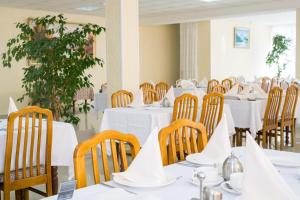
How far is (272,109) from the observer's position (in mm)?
5133

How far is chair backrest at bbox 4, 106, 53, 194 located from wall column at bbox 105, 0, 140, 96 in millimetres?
3252

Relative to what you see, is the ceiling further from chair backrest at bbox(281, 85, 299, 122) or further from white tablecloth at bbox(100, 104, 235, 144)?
white tablecloth at bbox(100, 104, 235, 144)

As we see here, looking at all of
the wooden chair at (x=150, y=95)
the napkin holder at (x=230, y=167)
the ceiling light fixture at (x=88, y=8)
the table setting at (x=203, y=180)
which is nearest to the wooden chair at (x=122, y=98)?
the wooden chair at (x=150, y=95)

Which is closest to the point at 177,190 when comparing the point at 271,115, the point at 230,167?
the point at 230,167

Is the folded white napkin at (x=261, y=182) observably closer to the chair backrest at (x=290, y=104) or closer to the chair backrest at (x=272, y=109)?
the chair backrest at (x=272, y=109)

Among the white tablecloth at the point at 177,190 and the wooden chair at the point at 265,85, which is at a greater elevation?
the wooden chair at the point at 265,85

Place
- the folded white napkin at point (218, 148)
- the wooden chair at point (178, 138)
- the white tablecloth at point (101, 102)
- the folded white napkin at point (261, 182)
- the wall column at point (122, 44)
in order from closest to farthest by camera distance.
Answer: the folded white napkin at point (261, 182)
the folded white napkin at point (218, 148)
the wooden chair at point (178, 138)
the wall column at point (122, 44)
the white tablecloth at point (101, 102)

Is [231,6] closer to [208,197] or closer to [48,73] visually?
[48,73]

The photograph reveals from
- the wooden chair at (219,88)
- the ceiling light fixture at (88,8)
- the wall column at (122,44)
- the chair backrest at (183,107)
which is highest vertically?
the ceiling light fixture at (88,8)

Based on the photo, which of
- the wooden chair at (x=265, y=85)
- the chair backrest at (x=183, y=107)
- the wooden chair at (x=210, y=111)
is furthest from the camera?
the wooden chair at (x=265, y=85)

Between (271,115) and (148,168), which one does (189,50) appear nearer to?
(271,115)

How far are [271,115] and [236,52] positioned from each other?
982 centimetres

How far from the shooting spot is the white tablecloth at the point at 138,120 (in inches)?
161

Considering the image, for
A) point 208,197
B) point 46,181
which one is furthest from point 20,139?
point 208,197
